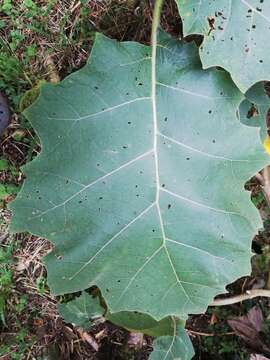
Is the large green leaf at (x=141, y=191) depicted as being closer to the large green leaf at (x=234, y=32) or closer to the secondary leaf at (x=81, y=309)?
the large green leaf at (x=234, y=32)

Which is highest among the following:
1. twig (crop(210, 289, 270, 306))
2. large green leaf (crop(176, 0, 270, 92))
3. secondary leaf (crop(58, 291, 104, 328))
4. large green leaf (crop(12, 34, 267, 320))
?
large green leaf (crop(176, 0, 270, 92))

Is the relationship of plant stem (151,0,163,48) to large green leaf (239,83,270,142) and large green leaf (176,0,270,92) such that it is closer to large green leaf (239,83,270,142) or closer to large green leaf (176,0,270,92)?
large green leaf (176,0,270,92)

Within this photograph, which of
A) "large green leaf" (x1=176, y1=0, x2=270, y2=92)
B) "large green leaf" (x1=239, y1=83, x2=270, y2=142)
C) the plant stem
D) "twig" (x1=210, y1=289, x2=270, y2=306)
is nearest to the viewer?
"large green leaf" (x1=176, y1=0, x2=270, y2=92)

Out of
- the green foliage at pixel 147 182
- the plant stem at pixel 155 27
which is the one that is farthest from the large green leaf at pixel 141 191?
the plant stem at pixel 155 27

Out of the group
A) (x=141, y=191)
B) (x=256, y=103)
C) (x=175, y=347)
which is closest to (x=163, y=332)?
(x=175, y=347)

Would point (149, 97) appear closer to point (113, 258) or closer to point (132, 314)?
point (113, 258)

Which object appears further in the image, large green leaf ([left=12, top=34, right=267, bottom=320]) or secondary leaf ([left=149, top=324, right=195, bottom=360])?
secondary leaf ([left=149, top=324, right=195, bottom=360])

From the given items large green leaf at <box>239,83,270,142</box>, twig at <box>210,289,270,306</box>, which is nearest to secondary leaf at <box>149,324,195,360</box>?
twig at <box>210,289,270,306</box>
